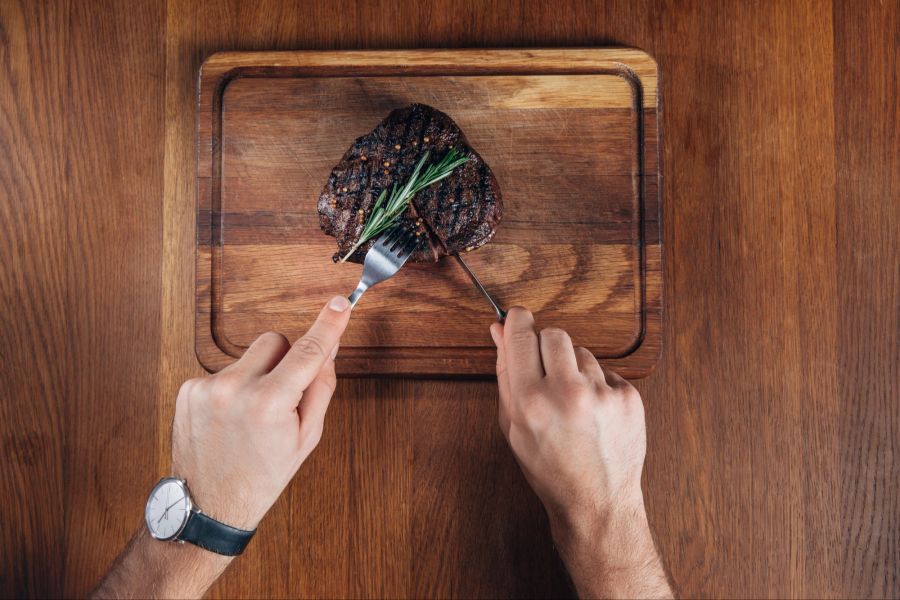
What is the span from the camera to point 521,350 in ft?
4.17

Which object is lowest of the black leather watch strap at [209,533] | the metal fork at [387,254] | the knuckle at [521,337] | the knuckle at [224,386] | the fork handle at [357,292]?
the black leather watch strap at [209,533]

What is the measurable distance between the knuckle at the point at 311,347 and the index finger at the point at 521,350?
396mm

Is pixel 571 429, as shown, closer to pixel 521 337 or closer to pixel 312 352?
pixel 521 337

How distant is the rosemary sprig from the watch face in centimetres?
64

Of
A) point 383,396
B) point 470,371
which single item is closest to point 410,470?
point 383,396

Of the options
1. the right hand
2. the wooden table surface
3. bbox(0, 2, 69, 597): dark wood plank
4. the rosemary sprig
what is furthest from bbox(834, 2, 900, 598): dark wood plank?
bbox(0, 2, 69, 597): dark wood plank

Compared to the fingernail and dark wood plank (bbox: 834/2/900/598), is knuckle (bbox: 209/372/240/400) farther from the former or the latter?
dark wood plank (bbox: 834/2/900/598)

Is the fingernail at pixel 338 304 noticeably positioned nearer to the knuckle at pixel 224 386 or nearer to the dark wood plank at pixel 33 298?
the knuckle at pixel 224 386

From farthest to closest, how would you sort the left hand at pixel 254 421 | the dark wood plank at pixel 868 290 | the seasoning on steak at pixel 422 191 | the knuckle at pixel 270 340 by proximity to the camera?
1. the dark wood plank at pixel 868 290
2. the seasoning on steak at pixel 422 191
3. the knuckle at pixel 270 340
4. the left hand at pixel 254 421

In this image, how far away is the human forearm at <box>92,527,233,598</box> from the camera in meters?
1.25

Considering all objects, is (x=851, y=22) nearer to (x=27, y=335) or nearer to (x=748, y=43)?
(x=748, y=43)

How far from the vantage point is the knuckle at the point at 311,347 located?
1.19 m

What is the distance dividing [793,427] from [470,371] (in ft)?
2.74

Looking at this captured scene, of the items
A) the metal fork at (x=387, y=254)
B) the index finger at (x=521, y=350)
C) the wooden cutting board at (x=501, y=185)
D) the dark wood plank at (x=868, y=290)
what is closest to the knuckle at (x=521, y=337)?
the index finger at (x=521, y=350)
